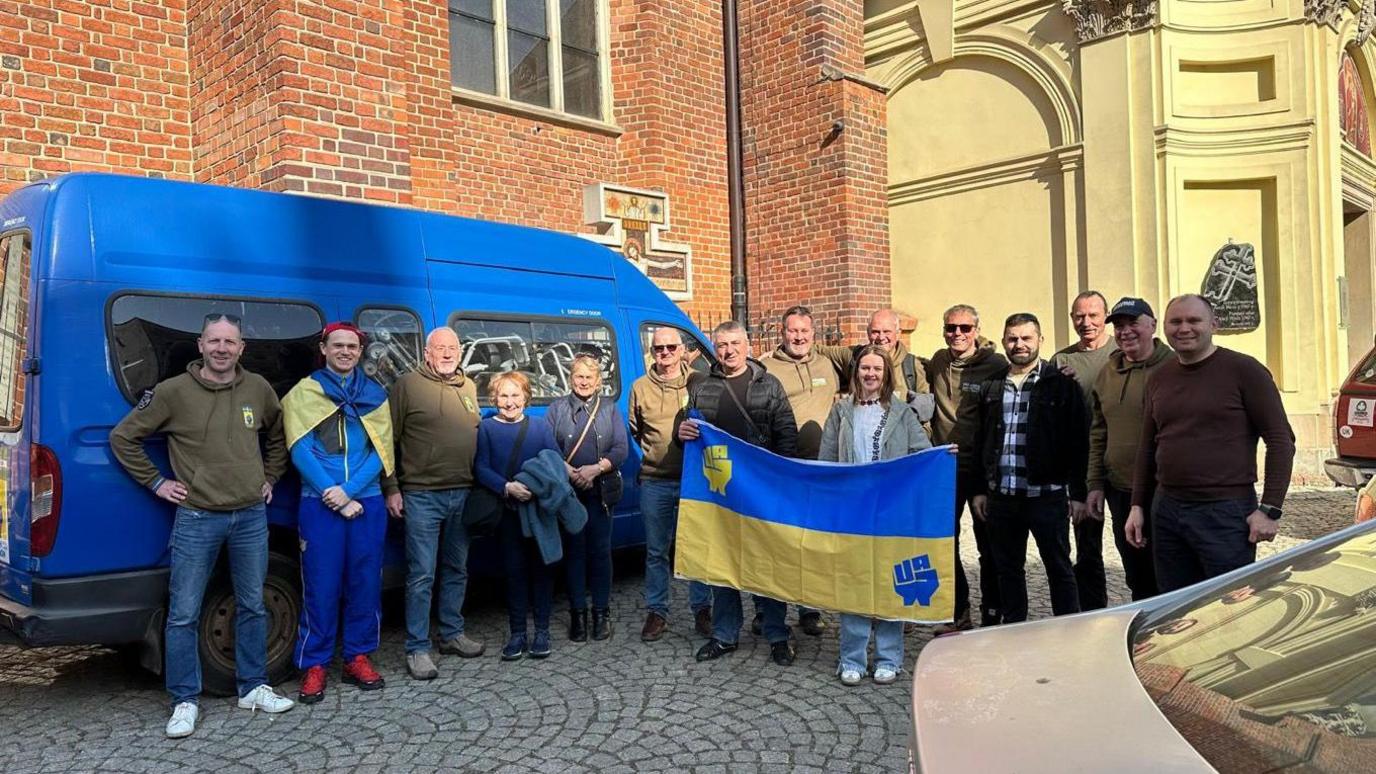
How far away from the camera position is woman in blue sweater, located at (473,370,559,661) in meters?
4.93

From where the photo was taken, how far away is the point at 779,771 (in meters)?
3.52

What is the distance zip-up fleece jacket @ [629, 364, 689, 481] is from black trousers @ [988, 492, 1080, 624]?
1.74m

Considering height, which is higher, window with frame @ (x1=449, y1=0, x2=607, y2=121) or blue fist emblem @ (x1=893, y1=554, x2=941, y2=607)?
window with frame @ (x1=449, y1=0, x2=607, y2=121)

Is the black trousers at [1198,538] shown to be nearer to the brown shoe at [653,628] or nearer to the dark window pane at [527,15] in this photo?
the brown shoe at [653,628]

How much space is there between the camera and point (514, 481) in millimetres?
4918

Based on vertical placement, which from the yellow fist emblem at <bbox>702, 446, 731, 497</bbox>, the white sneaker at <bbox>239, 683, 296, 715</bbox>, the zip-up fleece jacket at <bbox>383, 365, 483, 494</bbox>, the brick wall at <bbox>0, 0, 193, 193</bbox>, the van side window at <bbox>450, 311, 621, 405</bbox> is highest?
the brick wall at <bbox>0, 0, 193, 193</bbox>

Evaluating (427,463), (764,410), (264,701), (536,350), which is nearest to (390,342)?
(427,463)

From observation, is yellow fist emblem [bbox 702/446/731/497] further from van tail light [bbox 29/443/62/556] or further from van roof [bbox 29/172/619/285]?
van tail light [bbox 29/443/62/556]

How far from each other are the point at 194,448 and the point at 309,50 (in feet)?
12.1

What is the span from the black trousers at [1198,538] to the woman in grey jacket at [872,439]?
1.12 m

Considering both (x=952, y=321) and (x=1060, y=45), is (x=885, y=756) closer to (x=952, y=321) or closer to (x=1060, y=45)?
(x=952, y=321)

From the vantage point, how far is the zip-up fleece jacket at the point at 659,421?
5328mm

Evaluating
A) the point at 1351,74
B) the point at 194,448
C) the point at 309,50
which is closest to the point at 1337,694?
the point at 194,448

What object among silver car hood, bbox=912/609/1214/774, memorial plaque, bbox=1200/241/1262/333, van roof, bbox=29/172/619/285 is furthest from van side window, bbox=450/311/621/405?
memorial plaque, bbox=1200/241/1262/333
